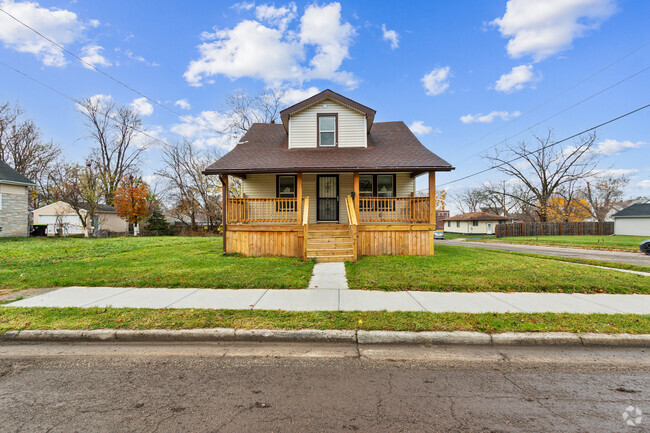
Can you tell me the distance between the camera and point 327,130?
12141 millimetres

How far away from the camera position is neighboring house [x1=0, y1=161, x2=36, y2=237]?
17.6 metres

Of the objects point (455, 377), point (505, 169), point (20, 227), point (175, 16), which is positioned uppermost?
point (175, 16)

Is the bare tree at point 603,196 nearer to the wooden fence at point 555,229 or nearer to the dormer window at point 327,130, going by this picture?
the wooden fence at point 555,229

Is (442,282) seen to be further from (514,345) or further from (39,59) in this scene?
(39,59)

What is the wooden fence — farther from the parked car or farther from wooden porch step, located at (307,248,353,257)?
wooden porch step, located at (307,248,353,257)

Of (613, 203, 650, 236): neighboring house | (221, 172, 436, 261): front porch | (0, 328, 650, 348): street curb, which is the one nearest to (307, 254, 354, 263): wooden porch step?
(221, 172, 436, 261): front porch

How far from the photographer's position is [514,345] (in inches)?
140

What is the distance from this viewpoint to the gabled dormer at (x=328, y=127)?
473 inches

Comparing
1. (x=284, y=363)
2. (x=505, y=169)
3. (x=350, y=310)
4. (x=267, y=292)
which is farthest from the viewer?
(x=505, y=169)

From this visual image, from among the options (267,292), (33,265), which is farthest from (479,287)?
(33,265)

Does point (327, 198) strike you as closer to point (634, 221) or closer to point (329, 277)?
point (329, 277)

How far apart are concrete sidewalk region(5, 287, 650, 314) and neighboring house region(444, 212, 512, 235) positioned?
4259cm

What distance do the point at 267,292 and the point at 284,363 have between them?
259 centimetres

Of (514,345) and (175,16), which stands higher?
(175,16)
